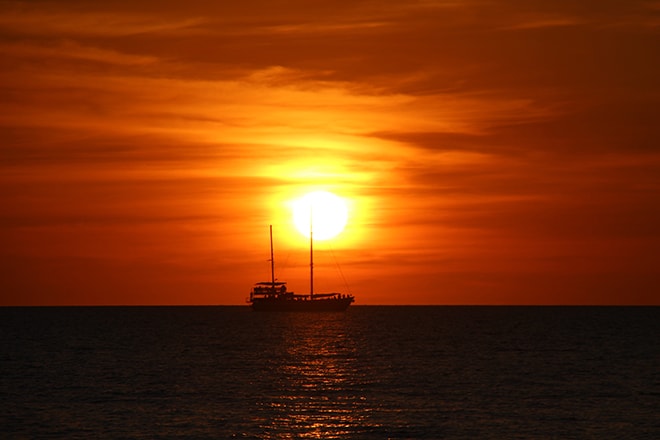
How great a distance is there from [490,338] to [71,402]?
10558 cm

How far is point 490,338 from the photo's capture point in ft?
535

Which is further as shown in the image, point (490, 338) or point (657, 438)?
point (490, 338)

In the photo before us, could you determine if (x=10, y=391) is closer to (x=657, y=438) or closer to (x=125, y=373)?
(x=125, y=373)

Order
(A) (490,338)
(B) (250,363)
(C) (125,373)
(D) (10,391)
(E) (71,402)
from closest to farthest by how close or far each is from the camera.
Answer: (E) (71,402) < (D) (10,391) < (C) (125,373) < (B) (250,363) < (A) (490,338)

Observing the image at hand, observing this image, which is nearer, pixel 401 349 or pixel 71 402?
pixel 71 402

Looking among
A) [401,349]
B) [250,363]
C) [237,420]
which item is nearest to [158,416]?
[237,420]

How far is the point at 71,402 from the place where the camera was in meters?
66.8

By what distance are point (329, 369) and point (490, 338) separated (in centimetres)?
7313

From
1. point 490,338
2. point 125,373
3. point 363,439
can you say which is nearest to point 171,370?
point 125,373

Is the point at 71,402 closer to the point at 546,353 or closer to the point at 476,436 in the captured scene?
the point at 476,436

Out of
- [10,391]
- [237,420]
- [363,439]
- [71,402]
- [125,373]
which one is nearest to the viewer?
[363,439]

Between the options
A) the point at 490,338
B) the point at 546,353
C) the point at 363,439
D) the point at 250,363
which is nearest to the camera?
the point at 363,439

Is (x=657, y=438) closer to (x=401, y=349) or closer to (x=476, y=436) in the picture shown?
(x=476, y=436)

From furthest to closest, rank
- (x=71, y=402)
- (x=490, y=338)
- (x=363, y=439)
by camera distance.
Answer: (x=490, y=338)
(x=71, y=402)
(x=363, y=439)
